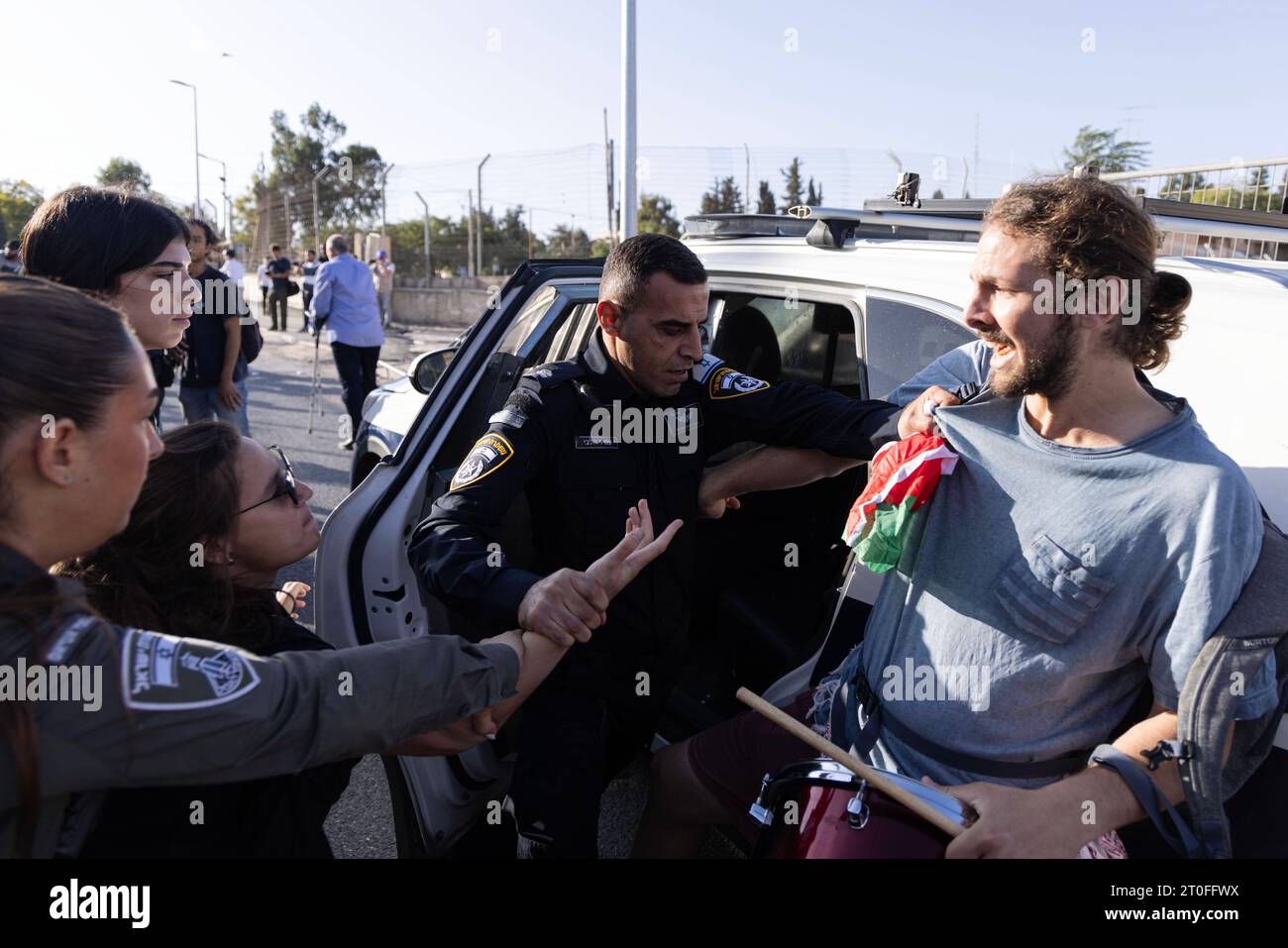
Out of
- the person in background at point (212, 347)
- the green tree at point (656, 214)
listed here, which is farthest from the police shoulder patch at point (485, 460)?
the green tree at point (656, 214)

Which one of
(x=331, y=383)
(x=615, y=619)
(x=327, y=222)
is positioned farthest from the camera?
(x=327, y=222)

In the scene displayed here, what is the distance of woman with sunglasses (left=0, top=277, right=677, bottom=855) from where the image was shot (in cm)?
103

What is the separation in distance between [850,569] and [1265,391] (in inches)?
35.9

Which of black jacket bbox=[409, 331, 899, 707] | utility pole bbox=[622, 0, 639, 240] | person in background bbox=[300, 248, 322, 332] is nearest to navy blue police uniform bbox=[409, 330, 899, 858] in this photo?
black jacket bbox=[409, 331, 899, 707]

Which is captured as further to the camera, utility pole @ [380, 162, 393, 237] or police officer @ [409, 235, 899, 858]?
utility pole @ [380, 162, 393, 237]

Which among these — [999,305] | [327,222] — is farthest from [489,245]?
[999,305]

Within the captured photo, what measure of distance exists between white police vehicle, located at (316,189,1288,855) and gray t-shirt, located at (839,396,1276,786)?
16 cm

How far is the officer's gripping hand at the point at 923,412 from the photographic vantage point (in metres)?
1.88

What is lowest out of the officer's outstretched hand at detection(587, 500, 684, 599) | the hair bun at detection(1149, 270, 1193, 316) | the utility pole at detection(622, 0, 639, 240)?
the officer's outstretched hand at detection(587, 500, 684, 599)

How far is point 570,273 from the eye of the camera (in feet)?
10.4

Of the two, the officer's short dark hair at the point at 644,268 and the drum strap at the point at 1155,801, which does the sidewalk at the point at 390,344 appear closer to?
the officer's short dark hair at the point at 644,268

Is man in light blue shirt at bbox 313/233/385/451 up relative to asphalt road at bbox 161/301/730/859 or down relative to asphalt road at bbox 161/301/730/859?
up

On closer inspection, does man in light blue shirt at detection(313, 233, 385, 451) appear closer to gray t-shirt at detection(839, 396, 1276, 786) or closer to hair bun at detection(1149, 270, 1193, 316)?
gray t-shirt at detection(839, 396, 1276, 786)
